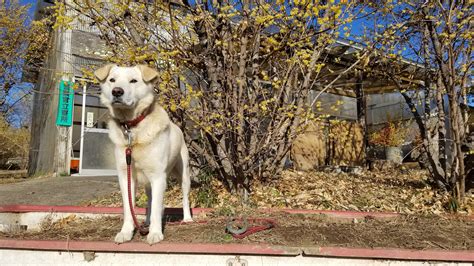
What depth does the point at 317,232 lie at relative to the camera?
289cm

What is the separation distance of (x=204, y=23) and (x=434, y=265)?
3.45 meters

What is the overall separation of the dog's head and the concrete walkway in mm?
3870

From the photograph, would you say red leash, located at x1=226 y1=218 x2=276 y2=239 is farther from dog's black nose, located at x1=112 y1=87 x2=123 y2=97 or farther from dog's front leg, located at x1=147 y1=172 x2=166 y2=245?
dog's black nose, located at x1=112 y1=87 x2=123 y2=97

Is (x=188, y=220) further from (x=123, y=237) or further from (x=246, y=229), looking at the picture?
(x=123, y=237)

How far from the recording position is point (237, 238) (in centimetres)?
267

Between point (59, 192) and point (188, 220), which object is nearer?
point (188, 220)

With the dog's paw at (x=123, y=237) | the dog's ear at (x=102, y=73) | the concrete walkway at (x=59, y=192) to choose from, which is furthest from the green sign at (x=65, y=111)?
the dog's paw at (x=123, y=237)

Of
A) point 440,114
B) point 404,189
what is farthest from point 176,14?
point 404,189

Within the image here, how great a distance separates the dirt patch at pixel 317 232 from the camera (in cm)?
266

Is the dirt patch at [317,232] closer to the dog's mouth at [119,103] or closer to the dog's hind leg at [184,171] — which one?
the dog's hind leg at [184,171]

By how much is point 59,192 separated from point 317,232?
19.1 ft

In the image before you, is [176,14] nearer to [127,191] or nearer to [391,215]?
[127,191]

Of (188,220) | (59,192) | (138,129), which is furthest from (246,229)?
(59,192)

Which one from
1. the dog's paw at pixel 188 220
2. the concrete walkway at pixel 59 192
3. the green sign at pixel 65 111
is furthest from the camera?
the green sign at pixel 65 111
